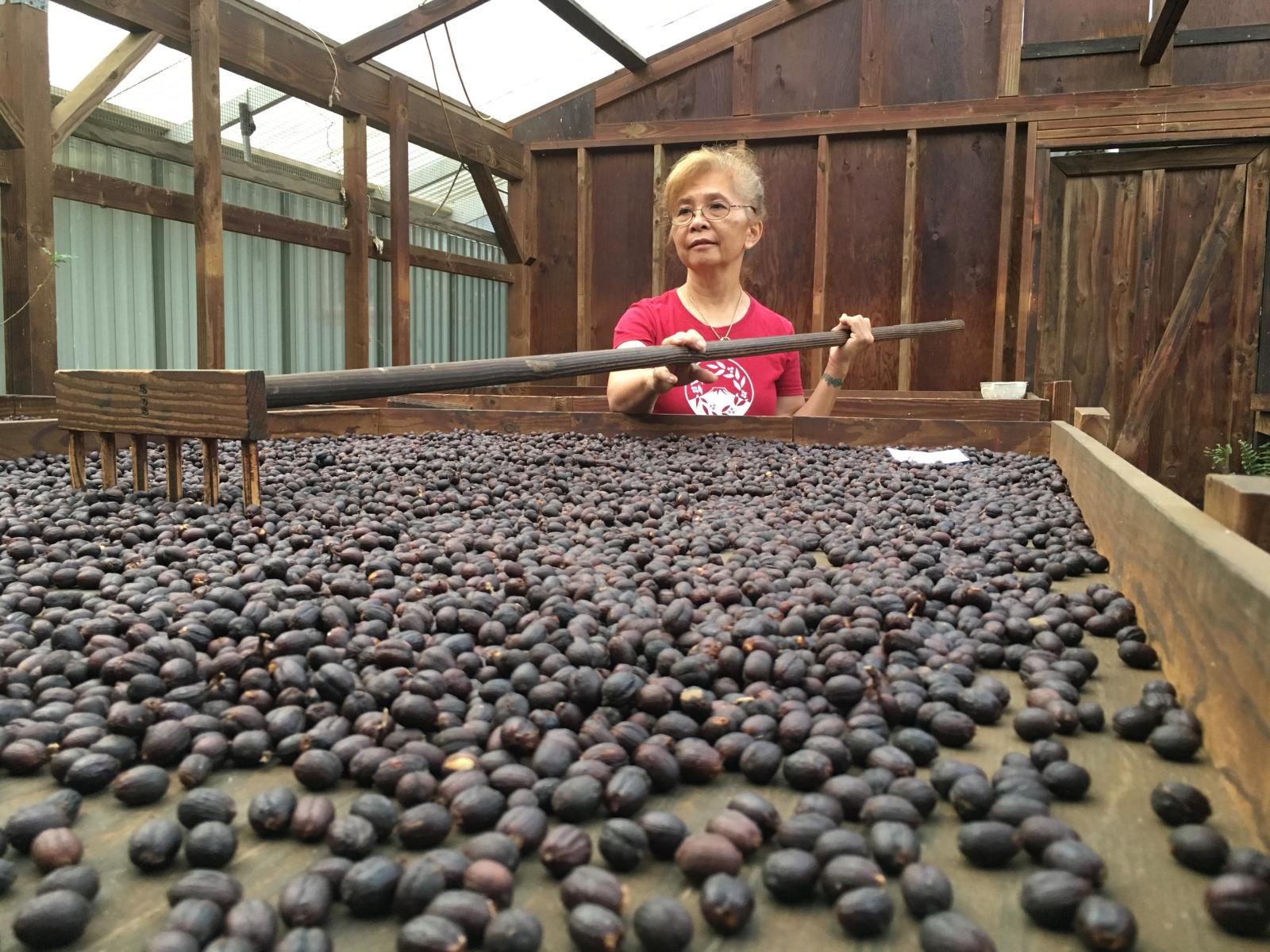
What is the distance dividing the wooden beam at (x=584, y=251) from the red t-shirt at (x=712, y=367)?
395cm

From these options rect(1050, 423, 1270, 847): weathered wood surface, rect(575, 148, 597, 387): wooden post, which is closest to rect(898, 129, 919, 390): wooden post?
rect(575, 148, 597, 387): wooden post

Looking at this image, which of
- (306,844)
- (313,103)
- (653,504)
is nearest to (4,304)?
(313,103)

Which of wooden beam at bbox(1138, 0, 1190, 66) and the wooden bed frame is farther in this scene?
wooden beam at bbox(1138, 0, 1190, 66)

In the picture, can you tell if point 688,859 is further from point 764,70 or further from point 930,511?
point 764,70

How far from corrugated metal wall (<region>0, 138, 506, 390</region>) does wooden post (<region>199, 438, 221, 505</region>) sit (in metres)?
4.27

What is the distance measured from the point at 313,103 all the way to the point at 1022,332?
556 centimetres

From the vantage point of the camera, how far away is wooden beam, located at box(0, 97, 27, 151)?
4531mm

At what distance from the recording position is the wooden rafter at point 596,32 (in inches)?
263

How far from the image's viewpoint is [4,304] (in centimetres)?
477

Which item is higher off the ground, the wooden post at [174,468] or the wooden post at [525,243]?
the wooden post at [525,243]

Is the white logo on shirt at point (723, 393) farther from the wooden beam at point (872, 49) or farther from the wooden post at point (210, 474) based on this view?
the wooden beam at point (872, 49)

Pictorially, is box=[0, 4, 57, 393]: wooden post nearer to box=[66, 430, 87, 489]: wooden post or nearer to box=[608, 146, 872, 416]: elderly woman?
box=[66, 430, 87, 489]: wooden post

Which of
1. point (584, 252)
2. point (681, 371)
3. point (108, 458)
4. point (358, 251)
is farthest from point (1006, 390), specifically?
point (108, 458)

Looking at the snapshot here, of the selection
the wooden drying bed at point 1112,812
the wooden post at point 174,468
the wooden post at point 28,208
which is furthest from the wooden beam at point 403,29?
the wooden drying bed at point 1112,812
